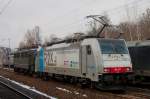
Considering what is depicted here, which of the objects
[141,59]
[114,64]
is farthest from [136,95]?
[141,59]

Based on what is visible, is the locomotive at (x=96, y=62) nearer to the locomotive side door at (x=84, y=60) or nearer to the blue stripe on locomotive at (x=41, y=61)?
the locomotive side door at (x=84, y=60)

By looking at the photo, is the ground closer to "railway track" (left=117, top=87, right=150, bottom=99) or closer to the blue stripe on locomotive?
"railway track" (left=117, top=87, right=150, bottom=99)

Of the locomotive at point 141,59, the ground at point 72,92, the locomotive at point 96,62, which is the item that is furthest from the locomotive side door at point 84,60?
the locomotive at point 141,59

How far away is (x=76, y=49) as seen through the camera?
21.9 meters

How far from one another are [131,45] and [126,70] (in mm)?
5280

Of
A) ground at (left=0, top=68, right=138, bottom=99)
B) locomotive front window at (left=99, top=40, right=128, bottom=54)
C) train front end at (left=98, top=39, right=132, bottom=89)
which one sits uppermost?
locomotive front window at (left=99, top=40, right=128, bottom=54)

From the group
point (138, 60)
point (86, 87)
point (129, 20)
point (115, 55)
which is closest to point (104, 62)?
point (115, 55)

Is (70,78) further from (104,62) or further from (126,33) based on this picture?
(126,33)

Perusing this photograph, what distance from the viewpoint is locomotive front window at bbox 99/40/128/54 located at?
19.2 metres

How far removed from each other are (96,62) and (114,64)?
3.24 feet

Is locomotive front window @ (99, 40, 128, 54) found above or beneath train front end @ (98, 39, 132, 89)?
above

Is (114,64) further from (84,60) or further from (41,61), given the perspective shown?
(41,61)

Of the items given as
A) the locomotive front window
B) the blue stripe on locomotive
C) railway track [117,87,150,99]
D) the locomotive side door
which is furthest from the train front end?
the blue stripe on locomotive

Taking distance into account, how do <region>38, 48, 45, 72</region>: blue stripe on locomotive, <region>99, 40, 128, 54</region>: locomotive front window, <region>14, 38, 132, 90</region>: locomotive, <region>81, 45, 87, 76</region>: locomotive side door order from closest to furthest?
1. <region>14, 38, 132, 90</region>: locomotive
2. <region>99, 40, 128, 54</region>: locomotive front window
3. <region>81, 45, 87, 76</region>: locomotive side door
4. <region>38, 48, 45, 72</region>: blue stripe on locomotive
